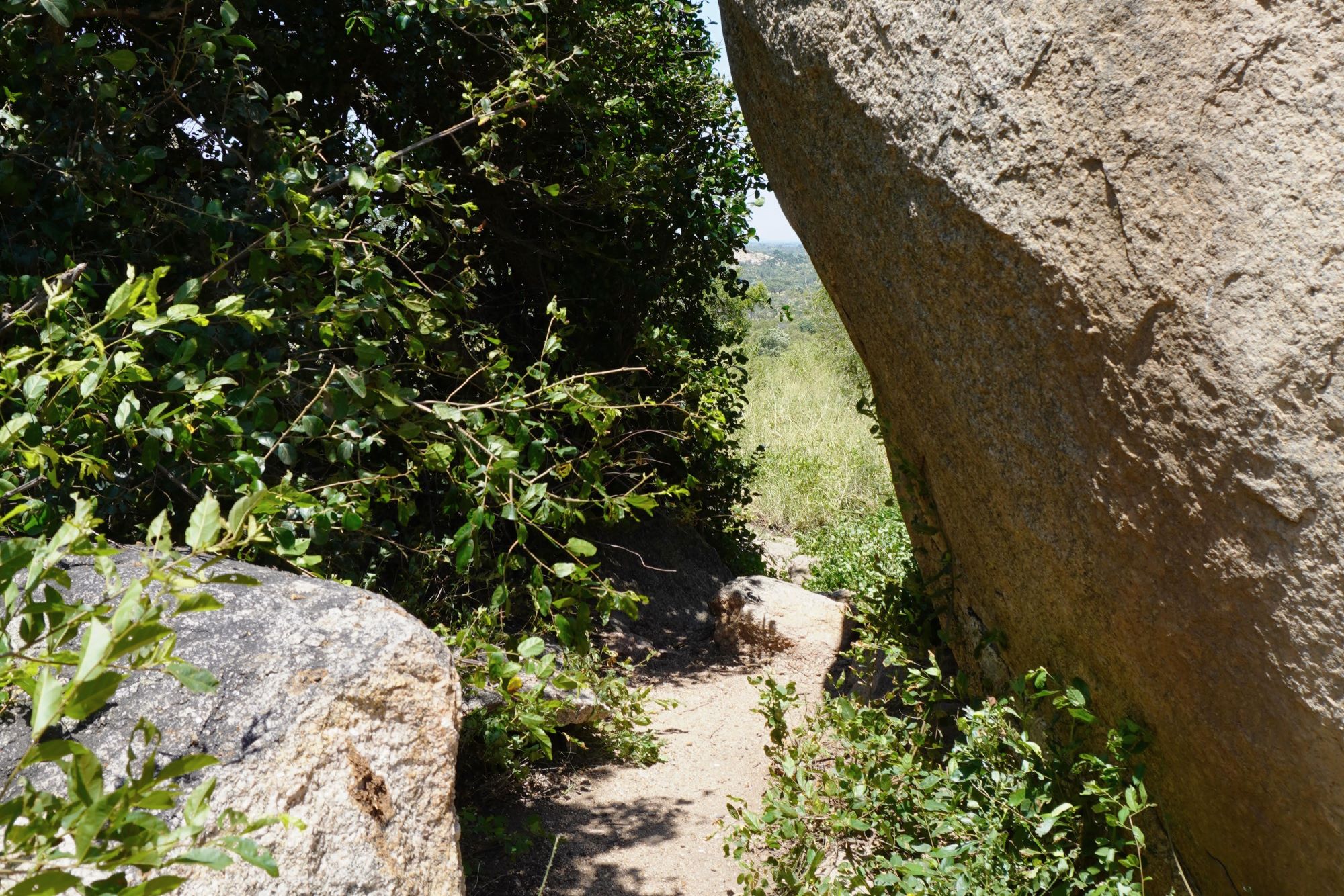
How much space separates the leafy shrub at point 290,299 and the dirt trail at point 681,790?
95 centimetres

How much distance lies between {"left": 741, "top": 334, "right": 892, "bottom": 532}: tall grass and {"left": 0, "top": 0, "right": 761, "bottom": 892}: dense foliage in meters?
3.73

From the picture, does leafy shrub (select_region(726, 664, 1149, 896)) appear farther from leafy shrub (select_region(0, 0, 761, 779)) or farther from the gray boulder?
the gray boulder

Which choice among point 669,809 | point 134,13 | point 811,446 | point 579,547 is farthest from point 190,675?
point 811,446

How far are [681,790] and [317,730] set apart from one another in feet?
9.41

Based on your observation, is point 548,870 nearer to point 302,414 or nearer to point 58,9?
point 302,414

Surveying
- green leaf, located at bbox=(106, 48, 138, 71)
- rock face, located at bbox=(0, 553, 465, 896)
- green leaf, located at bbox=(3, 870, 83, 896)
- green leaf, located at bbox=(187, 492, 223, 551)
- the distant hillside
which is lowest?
rock face, located at bbox=(0, 553, 465, 896)

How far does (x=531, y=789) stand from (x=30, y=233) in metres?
2.90

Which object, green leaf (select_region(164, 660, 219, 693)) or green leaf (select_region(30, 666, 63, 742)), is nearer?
green leaf (select_region(30, 666, 63, 742))

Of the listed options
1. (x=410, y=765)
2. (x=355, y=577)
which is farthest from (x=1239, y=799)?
(x=355, y=577)

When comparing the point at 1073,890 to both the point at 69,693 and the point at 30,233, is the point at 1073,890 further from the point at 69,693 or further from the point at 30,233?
the point at 30,233

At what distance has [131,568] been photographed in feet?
6.91

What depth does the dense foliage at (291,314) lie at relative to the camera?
2377 mm

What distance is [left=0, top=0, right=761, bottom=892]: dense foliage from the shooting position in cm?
238

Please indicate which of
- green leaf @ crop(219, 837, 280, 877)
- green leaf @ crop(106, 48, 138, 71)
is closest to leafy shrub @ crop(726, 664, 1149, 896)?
green leaf @ crop(219, 837, 280, 877)
